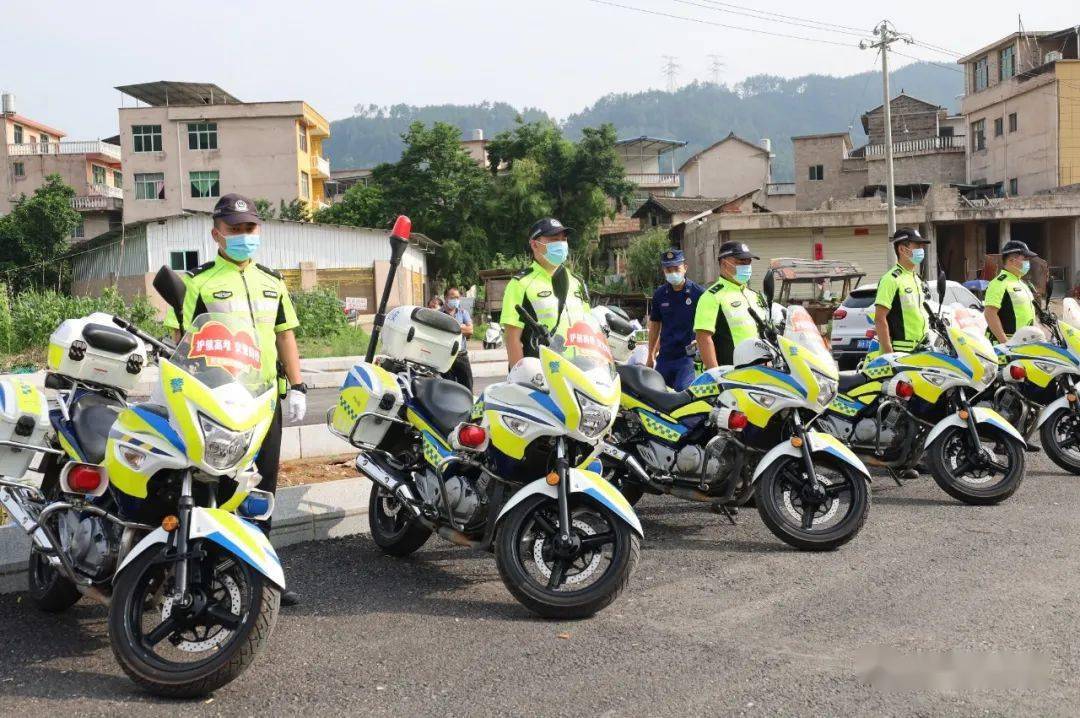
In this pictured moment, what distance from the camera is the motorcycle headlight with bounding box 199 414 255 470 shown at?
12.8 feet

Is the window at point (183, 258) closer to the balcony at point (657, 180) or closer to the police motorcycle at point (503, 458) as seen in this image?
the police motorcycle at point (503, 458)

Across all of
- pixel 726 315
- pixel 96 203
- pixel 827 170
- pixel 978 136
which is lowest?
pixel 726 315

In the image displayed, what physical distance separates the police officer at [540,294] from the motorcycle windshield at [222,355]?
1.96 metres

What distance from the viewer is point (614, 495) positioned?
15.4 feet

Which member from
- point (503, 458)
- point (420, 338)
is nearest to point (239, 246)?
point (420, 338)

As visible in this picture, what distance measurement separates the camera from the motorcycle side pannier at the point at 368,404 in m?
5.75

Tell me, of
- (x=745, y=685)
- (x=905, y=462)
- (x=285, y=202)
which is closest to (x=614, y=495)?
(x=745, y=685)

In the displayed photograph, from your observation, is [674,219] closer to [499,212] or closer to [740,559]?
[499,212]

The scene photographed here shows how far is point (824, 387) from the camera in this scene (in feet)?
19.6

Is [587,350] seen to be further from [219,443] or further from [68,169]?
[68,169]

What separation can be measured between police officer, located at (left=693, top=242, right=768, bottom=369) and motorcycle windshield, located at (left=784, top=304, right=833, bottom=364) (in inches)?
43.2

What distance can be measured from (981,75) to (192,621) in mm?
59627

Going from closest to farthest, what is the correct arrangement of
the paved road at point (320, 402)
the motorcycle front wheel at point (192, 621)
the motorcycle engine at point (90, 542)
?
1. the motorcycle front wheel at point (192, 621)
2. the motorcycle engine at point (90, 542)
3. the paved road at point (320, 402)

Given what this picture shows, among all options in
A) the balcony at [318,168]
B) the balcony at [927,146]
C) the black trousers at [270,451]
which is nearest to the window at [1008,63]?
the balcony at [927,146]
